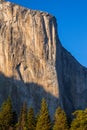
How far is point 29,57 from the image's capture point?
102 meters

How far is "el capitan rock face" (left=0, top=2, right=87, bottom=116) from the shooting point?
100m

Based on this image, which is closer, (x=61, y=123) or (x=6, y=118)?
(x=61, y=123)

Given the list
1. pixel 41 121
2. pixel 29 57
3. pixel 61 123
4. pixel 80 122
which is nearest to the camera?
pixel 80 122

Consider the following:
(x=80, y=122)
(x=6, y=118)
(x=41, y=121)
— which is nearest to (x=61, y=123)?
(x=41, y=121)

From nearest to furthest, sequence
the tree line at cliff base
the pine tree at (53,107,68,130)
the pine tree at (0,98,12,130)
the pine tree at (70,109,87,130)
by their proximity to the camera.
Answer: the pine tree at (70,109,87,130) < the tree line at cliff base < the pine tree at (53,107,68,130) < the pine tree at (0,98,12,130)

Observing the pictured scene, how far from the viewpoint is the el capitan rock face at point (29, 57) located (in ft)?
328

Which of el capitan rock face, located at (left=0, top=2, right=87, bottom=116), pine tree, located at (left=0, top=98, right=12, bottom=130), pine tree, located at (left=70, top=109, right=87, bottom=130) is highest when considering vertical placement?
el capitan rock face, located at (left=0, top=2, right=87, bottom=116)

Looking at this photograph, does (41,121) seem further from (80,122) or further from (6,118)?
(80,122)

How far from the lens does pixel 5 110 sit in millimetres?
59781

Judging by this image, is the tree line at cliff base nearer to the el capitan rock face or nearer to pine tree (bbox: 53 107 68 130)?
pine tree (bbox: 53 107 68 130)

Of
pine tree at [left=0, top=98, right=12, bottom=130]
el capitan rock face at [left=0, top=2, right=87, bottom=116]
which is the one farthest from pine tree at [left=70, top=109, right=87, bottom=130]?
el capitan rock face at [left=0, top=2, right=87, bottom=116]

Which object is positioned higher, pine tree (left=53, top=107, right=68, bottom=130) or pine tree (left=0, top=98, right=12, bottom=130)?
pine tree (left=0, top=98, right=12, bottom=130)

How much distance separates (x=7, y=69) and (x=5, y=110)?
40976 mm

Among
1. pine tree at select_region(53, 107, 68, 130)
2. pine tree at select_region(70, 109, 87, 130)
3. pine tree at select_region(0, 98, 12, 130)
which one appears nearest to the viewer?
pine tree at select_region(70, 109, 87, 130)
